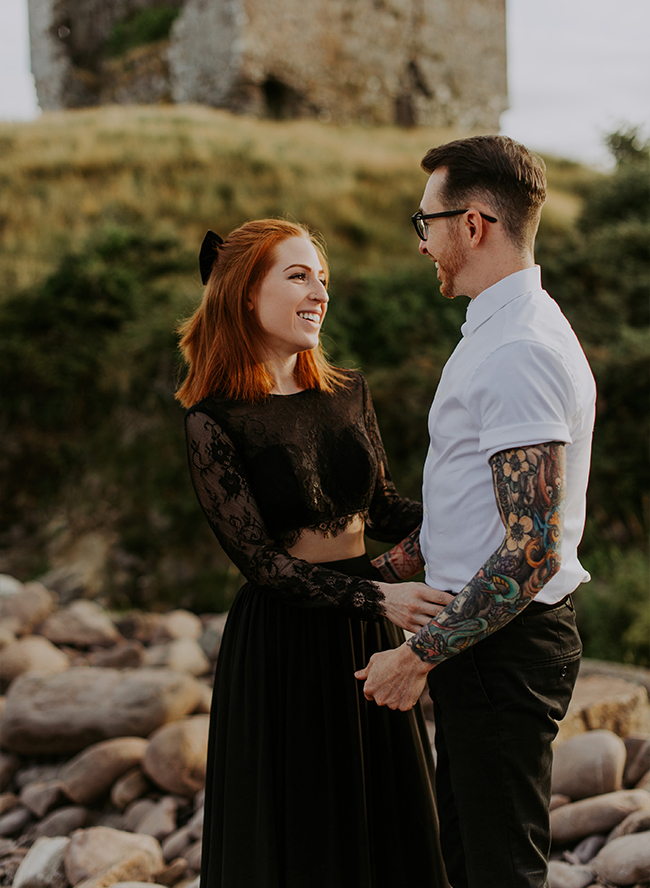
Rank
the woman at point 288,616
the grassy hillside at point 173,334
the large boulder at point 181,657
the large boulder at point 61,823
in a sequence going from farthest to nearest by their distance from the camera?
the grassy hillside at point 173,334, the large boulder at point 181,657, the large boulder at point 61,823, the woman at point 288,616

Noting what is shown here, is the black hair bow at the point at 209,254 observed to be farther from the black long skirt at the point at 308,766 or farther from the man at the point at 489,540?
the black long skirt at the point at 308,766

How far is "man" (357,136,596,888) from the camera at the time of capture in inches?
62.1

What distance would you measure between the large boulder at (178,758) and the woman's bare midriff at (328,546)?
1.68 metres

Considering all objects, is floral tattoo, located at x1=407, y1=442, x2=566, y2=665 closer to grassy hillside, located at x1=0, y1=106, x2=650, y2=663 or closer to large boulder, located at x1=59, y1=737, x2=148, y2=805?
Result: large boulder, located at x1=59, y1=737, x2=148, y2=805

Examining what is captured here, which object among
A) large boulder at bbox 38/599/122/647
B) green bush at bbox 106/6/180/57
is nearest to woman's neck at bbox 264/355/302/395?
large boulder at bbox 38/599/122/647

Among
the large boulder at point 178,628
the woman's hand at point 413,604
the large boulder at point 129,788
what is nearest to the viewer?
the woman's hand at point 413,604

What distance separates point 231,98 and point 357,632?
21380 mm

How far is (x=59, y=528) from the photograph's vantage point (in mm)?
7785

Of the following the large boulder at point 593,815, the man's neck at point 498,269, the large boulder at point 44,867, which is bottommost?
the large boulder at point 44,867

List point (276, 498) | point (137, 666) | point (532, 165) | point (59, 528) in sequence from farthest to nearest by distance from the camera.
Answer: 1. point (59, 528)
2. point (137, 666)
3. point (276, 498)
4. point (532, 165)

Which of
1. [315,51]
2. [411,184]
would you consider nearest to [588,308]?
[411,184]

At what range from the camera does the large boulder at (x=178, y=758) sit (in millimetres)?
3436

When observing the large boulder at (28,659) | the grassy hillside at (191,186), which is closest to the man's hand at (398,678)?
the large boulder at (28,659)

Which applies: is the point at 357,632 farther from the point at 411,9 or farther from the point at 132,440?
the point at 411,9
